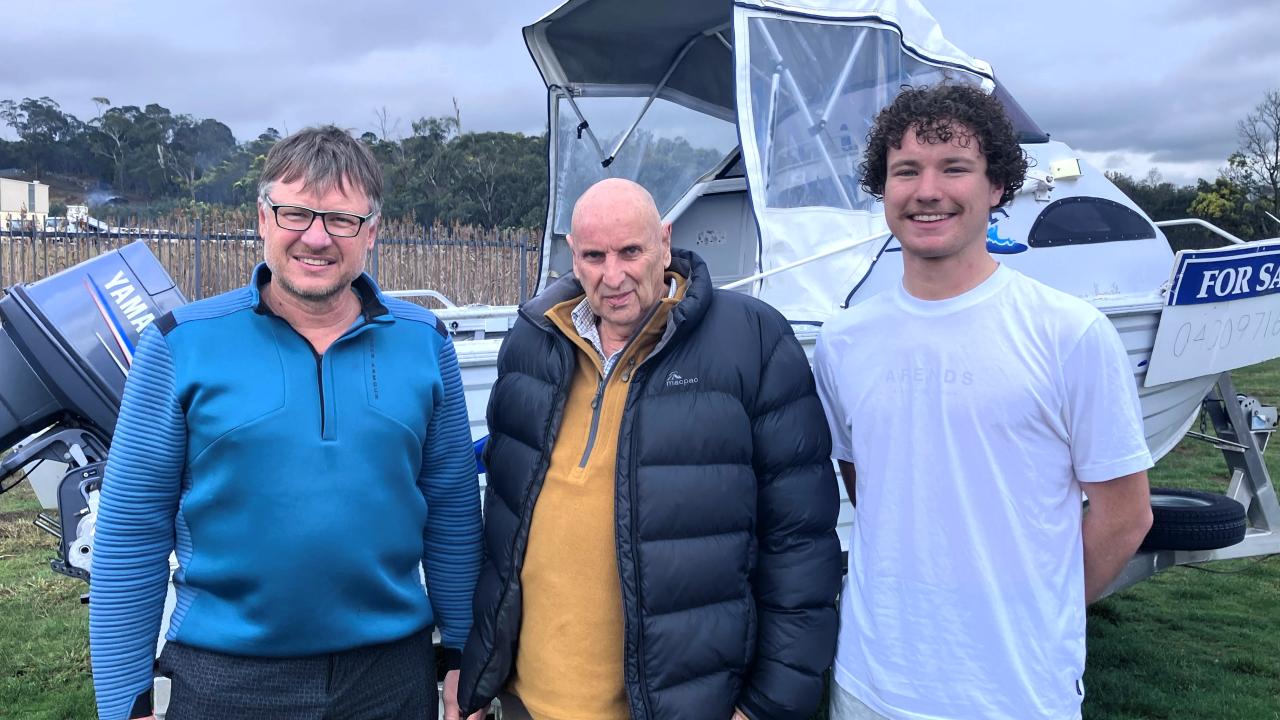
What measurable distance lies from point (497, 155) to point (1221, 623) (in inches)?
1200

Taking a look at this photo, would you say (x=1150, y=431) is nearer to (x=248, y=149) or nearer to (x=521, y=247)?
(x=521, y=247)

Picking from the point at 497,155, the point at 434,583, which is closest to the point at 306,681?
the point at 434,583

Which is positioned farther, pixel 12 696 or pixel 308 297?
pixel 12 696

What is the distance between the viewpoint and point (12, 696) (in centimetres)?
404

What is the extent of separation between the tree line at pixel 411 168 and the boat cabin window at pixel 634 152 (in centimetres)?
6

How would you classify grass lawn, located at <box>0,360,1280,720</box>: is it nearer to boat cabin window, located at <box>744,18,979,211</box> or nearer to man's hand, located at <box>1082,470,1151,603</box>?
boat cabin window, located at <box>744,18,979,211</box>

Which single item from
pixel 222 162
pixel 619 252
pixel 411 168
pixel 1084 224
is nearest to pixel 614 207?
pixel 619 252

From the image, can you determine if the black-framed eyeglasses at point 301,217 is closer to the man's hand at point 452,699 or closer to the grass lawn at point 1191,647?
the man's hand at point 452,699

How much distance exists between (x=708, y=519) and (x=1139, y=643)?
Result: 4283mm

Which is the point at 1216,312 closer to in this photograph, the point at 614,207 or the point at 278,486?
the point at 614,207

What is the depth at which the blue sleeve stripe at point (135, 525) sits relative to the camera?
1.69 m

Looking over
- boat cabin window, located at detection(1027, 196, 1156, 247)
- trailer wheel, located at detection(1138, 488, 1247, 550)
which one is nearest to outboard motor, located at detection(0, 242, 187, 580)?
trailer wheel, located at detection(1138, 488, 1247, 550)

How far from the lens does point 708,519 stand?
1.81 metres

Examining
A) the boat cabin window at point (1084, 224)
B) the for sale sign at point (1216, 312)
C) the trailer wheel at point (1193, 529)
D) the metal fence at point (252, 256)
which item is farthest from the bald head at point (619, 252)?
the metal fence at point (252, 256)
